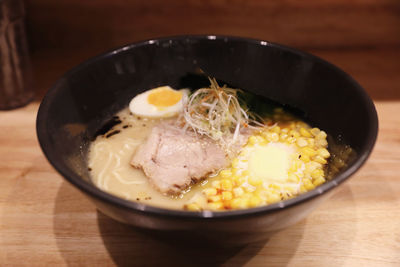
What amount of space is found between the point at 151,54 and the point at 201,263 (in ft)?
3.05

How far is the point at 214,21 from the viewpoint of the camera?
239 centimetres

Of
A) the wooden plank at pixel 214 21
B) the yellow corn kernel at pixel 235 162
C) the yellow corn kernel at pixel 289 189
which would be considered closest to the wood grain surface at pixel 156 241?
the yellow corn kernel at pixel 289 189

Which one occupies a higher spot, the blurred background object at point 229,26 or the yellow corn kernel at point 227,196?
the blurred background object at point 229,26

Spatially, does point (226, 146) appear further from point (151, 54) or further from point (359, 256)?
point (359, 256)

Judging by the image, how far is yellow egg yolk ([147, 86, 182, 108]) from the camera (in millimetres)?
1836

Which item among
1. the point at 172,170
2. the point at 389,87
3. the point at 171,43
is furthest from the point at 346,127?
the point at 389,87

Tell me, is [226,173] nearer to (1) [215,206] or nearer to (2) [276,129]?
(1) [215,206]

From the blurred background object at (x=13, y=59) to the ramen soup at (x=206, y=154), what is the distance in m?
0.63

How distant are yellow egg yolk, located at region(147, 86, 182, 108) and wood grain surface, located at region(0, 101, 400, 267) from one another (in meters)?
0.54

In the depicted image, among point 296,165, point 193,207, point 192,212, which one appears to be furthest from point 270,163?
point 192,212

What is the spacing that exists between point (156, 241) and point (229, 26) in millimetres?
1579

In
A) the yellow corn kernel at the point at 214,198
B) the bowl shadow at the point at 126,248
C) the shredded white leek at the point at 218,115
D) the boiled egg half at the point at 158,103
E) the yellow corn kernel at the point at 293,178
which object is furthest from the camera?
the boiled egg half at the point at 158,103

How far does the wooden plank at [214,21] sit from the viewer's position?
2.34 metres

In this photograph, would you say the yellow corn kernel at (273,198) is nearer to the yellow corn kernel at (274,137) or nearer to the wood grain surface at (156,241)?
the wood grain surface at (156,241)
